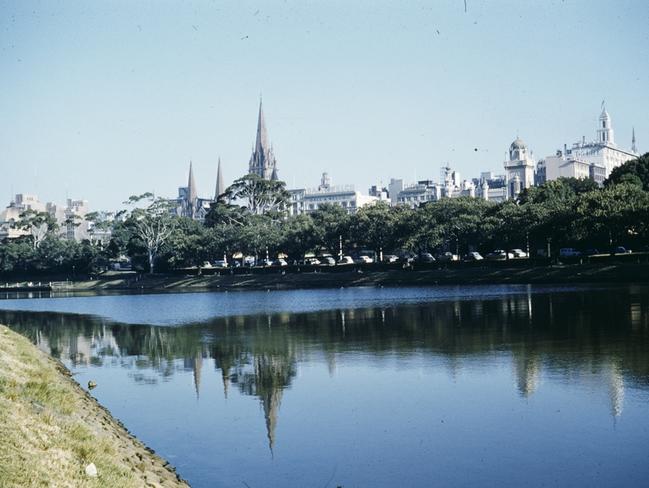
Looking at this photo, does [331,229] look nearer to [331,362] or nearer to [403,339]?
[403,339]

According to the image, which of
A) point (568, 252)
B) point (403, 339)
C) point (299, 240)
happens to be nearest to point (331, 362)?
point (403, 339)

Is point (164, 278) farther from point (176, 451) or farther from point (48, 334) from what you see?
point (176, 451)

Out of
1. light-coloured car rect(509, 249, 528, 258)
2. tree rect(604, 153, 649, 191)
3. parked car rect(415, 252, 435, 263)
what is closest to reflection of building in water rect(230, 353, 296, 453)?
parked car rect(415, 252, 435, 263)

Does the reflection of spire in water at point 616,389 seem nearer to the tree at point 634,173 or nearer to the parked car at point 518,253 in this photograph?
the parked car at point 518,253

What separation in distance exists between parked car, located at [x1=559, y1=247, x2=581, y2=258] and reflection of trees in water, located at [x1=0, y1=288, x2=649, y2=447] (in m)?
28.3

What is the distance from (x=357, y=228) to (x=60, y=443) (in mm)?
99601

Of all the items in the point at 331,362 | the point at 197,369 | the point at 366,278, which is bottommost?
the point at 197,369

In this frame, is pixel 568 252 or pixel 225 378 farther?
pixel 568 252

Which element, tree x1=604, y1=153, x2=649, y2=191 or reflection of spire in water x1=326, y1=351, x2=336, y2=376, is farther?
tree x1=604, y1=153, x2=649, y2=191

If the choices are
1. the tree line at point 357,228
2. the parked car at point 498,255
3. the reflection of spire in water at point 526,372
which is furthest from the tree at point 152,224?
the reflection of spire in water at point 526,372

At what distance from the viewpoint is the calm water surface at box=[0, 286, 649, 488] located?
1869 cm

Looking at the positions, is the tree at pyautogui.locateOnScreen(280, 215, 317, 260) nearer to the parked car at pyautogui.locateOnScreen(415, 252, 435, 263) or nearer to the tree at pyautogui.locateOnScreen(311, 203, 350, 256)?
the tree at pyautogui.locateOnScreen(311, 203, 350, 256)

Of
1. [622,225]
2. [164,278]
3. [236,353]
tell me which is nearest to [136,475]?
[236,353]

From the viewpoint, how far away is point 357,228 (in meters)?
115
